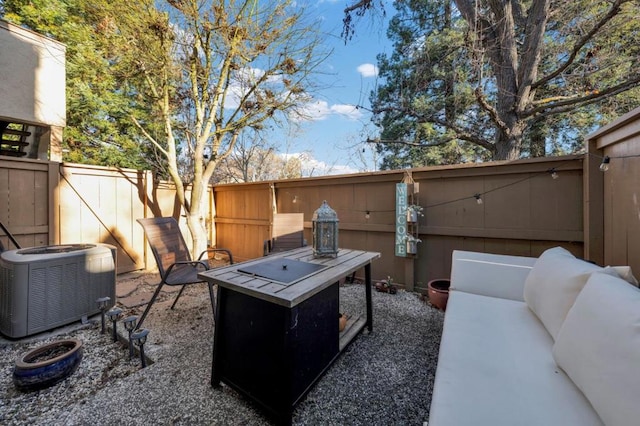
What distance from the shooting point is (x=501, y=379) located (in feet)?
3.49

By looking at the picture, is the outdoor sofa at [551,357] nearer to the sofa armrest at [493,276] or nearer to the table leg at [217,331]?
the sofa armrest at [493,276]

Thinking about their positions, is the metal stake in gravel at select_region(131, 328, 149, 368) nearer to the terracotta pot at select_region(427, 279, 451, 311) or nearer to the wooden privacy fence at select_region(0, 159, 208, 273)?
the terracotta pot at select_region(427, 279, 451, 311)

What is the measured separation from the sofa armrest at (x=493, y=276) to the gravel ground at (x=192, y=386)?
0.57 m

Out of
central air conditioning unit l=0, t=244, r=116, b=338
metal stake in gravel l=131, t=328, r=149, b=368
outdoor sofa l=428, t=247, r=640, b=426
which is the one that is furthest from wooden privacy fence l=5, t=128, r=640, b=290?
metal stake in gravel l=131, t=328, r=149, b=368

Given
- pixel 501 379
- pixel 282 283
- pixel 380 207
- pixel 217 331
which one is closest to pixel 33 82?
pixel 217 331

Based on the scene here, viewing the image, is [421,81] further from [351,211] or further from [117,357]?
[117,357]

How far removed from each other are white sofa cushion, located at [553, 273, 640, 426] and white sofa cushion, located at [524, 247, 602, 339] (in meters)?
0.16

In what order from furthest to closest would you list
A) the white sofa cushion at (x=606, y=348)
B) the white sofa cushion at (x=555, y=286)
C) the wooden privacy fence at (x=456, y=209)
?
the wooden privacy fence at (x=456, y=209) → the white sofa cushion at (x=555, y=286) → the white sofa cushion at (x=606, y=348)

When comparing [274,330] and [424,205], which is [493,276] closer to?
[424,205]

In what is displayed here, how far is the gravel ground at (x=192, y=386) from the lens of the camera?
4.60ft

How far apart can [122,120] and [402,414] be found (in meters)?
9.01

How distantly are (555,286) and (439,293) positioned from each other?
137 cm

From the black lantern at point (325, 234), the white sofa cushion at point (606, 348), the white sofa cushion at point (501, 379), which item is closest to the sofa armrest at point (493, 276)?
the white sofa cushion at point (501, 379)

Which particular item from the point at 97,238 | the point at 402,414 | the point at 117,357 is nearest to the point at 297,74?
the point at 97,238
